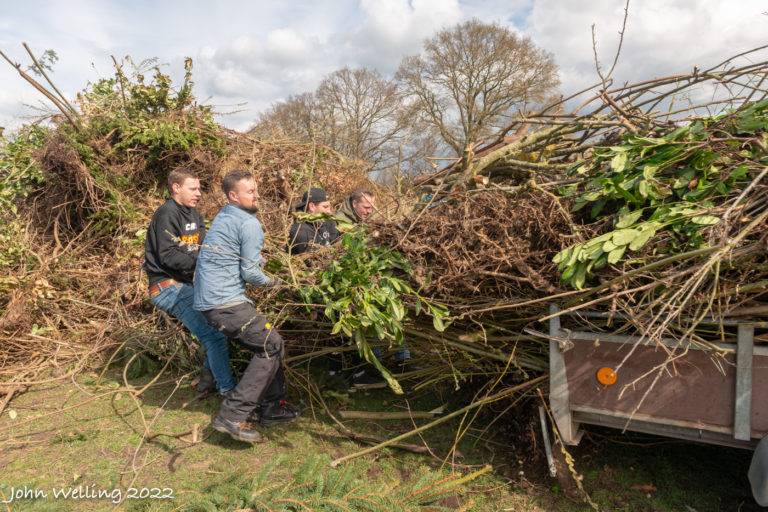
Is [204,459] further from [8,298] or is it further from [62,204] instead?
[62,204]

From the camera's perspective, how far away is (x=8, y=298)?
5.62m

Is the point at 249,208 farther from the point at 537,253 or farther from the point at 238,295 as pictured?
the point at 537,253

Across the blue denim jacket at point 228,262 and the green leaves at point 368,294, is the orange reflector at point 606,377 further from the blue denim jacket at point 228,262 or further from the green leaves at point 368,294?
the blue denim jacket at point 228,262

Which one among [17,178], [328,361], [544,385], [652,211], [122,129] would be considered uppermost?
[122,129]

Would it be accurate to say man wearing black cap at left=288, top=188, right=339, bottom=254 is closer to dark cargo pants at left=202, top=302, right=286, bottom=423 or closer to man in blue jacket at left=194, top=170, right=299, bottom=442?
man in blue jacket at left=194, top=170, right=299, bottom=442

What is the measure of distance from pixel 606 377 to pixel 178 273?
11.3 feet

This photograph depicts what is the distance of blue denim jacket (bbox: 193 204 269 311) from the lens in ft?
11.3

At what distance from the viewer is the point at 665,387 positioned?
7.70ft

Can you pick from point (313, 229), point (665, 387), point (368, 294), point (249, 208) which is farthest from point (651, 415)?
point (313, 229)

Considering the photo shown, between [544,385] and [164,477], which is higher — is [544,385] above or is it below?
above

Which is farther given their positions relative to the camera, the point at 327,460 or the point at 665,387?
the point at 327,460

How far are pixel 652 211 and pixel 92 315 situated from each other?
647cm

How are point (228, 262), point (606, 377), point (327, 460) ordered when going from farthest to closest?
point (228, 262) < point (327, 460) < point (606, 377)

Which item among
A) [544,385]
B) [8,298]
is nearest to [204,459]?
[544,385]
